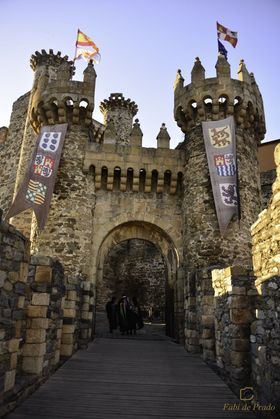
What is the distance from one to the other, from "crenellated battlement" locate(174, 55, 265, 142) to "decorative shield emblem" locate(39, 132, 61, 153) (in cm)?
446

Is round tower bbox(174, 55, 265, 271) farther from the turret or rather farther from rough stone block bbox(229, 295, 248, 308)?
rough stone block bbox(229, 295, 248, 308)

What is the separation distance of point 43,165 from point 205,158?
5.29 meters

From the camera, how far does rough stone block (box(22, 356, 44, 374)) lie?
503 cm

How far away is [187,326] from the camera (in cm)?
948

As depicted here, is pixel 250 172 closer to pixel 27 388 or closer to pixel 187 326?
pixel 187 326

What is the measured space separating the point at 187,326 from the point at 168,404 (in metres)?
4.92

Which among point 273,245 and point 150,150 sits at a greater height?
point 150,150

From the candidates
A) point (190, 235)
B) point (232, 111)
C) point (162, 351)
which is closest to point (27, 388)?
point (162, 351)

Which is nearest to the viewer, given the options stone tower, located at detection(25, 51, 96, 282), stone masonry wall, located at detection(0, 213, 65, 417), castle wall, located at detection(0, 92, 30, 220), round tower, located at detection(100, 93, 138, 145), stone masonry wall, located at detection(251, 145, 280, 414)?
stone masonry wall, located at detection(251, 145, 280, 414)

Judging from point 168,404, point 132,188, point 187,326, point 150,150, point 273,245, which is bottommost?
point 168,404

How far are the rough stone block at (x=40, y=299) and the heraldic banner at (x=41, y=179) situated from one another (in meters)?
4.99

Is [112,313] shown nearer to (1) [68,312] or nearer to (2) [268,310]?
(1) [68,312]

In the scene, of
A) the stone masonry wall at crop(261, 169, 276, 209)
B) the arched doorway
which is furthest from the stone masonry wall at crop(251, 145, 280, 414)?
the stone masonry wall at crop(261, 169, 276, 209)

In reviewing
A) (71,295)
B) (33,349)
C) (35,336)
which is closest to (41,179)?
(71,295)
